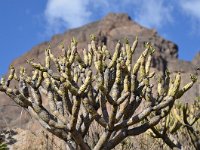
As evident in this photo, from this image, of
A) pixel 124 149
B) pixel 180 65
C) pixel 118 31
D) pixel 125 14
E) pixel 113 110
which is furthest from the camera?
pixel 125 14

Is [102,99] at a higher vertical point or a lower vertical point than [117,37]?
lower

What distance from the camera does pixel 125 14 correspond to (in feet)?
335

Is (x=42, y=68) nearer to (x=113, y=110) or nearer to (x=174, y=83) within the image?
(x=113, y=110)

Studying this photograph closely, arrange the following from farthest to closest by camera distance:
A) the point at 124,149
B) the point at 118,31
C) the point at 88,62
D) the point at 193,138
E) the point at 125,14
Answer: the point at 125,14
the point at 118,31
the point at 124,149
the point at 193,138
the point at 88,62

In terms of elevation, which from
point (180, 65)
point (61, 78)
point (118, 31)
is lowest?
point (61, 78)

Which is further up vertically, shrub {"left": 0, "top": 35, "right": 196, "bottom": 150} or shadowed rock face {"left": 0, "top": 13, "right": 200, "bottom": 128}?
shadowed rock face {"left": 0, "top": 13, "right": 200, "bottom": 128}

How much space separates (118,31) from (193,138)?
→ 86.3 m

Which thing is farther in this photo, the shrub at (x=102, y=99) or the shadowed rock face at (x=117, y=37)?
the shadowed rock face at (x=117, y=37)

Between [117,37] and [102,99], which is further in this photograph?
[117,37]

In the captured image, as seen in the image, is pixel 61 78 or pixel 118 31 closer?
pixel 61 78

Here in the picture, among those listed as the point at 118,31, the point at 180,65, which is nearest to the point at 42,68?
A: the point at 180,65

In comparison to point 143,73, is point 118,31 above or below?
above

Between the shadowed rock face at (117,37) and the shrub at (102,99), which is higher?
the shadowed rock face at (117,37)

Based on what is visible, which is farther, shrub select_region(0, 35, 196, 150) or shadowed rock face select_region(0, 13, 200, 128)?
shadowed rock face select_region(0, 13, 200, 128)
